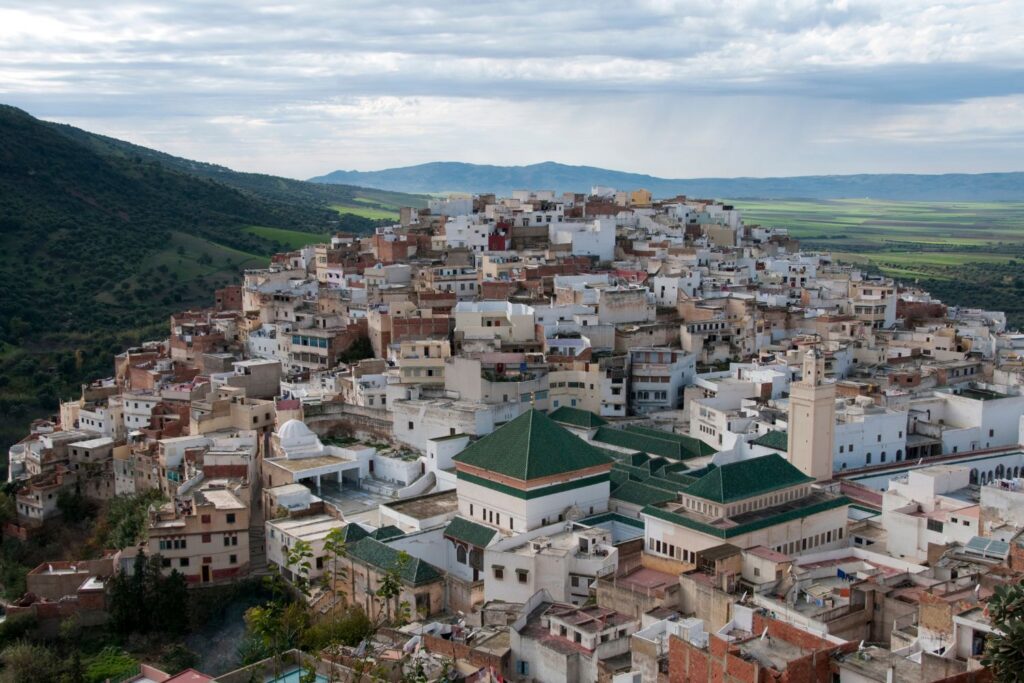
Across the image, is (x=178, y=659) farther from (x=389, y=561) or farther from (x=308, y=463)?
(x=308, y=463)

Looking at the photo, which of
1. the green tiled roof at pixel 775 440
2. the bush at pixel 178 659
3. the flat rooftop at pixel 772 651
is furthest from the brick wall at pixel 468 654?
the green tiled roof at pixel 775 440

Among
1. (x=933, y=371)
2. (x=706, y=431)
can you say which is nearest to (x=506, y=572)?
(x=706, y=431)

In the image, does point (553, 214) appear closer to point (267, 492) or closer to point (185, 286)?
point (185, 286)

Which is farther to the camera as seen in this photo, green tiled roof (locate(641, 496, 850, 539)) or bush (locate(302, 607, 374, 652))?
Result: green tiled roof (locate(641, 496, 850, 539))

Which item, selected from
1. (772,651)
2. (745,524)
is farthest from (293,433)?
(772,651)

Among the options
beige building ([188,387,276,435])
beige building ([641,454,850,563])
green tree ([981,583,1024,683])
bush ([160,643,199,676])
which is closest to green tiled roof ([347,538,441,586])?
bush ([160,643,199,676])

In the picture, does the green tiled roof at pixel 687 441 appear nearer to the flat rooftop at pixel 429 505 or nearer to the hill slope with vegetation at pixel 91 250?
the flat rooftop at pixel 429 505

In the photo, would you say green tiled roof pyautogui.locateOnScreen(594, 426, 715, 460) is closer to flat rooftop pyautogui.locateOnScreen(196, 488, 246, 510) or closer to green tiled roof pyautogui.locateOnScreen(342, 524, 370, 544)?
green tiled roof pyautogui.locateOnScreen(342, 524, 370, 544)
